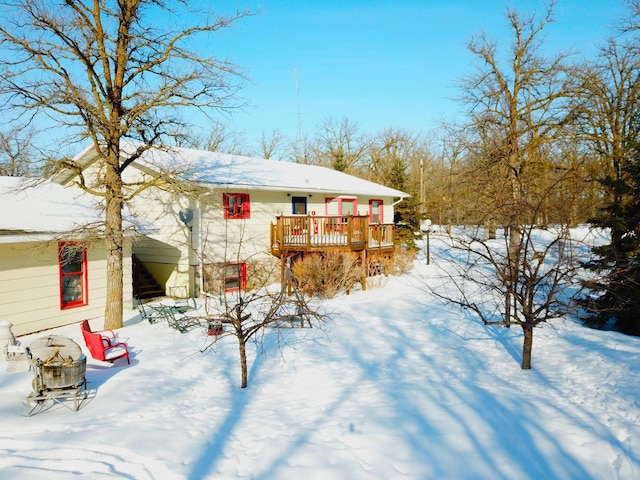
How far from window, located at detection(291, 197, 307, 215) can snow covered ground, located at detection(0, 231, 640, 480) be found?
924 cm

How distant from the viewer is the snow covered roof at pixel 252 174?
611 inches

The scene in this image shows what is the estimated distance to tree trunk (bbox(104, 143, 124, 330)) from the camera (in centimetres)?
1054

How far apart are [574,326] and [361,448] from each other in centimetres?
929

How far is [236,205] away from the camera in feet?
54.5

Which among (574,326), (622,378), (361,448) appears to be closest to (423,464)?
(361,448)

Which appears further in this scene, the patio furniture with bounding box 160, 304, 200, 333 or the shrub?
the shrub

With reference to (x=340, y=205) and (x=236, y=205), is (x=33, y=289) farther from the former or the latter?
(x=340, y=205)

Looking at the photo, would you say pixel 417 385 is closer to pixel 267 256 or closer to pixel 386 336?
pixel 386 336

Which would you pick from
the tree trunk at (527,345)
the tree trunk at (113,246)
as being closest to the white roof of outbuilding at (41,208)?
the tree trunk at (113,246)

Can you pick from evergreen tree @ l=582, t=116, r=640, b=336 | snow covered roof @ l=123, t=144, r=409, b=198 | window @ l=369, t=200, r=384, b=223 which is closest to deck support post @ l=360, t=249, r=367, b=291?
snow covered roof @ l=123, t=144, r=409, b=198

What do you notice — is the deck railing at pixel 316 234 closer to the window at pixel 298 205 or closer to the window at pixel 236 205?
the window at pixel 236 205

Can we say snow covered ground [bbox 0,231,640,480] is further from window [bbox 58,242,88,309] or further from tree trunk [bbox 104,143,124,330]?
window [bbox 58,242,88,309]

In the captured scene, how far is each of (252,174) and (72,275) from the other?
877 cm

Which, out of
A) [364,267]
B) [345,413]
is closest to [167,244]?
[364,267]
